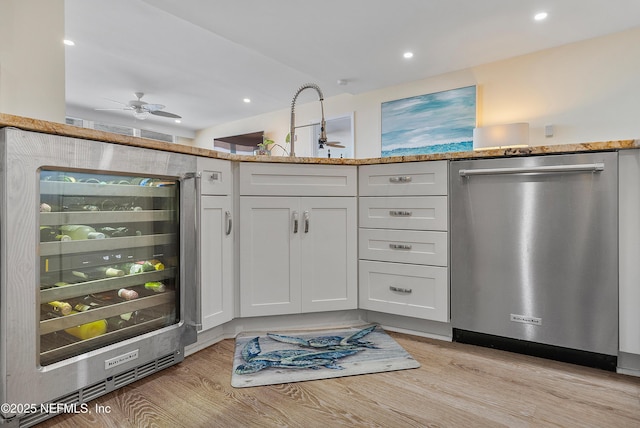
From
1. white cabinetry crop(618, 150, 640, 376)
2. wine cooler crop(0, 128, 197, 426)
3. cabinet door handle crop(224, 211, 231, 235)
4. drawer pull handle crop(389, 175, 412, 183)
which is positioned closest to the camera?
wine cooler crop(0, 128, 197, 426)

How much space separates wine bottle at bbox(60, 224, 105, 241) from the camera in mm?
1232

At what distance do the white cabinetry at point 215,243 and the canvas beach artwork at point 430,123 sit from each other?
10.0ft

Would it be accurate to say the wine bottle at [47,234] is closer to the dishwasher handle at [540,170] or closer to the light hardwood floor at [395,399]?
the light hardwood floor at [395,399]

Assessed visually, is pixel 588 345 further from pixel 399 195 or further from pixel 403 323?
pixel 399 195

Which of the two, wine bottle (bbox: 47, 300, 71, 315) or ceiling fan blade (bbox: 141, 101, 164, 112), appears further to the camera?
ceiling fan blade (bbox: 141, 101, 164, 112)

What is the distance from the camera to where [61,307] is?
122 centimetres

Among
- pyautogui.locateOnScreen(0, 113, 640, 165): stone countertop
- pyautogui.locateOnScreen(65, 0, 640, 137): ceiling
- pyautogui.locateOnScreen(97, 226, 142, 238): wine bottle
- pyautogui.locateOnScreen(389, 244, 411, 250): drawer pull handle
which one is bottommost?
pyautogui.locateOnScreen(389, 244, 411, 250): drawer pull handle

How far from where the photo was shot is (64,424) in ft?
3.78

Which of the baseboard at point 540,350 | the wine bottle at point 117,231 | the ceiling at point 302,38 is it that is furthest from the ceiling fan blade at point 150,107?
the baseboard at point 540,350

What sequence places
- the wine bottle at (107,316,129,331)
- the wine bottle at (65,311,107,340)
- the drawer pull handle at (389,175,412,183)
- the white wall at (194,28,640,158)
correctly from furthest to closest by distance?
the white wall at (194,28,640,158), the drawer pull handle at (389,175,412,183), the wine bottle at (107,316,129,331), the wine bottle at (65,311,107,340)

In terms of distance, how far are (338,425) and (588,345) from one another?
1.25 metres

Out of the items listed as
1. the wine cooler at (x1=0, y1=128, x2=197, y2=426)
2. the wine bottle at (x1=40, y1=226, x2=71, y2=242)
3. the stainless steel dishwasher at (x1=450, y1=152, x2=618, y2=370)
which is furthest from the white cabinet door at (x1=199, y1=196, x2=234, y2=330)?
the stainless steel dishwasher at (x1=450, y1=152, x2=618, y2=370)

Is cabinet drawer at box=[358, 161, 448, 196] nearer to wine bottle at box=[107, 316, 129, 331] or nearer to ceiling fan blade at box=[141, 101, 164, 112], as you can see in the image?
wine bottle at box=[107, 316, 129, 331]

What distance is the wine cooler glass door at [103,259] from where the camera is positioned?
3.85 feet
